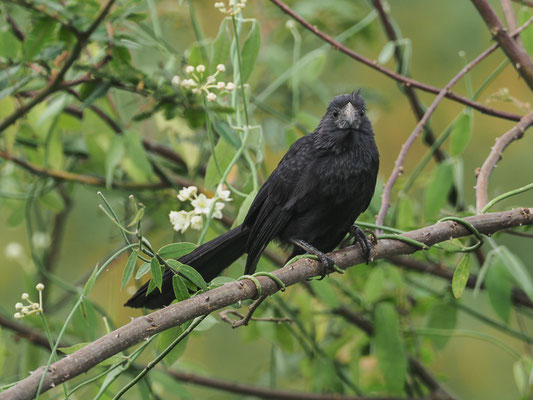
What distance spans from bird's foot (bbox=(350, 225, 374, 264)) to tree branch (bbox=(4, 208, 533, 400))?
0.08ft

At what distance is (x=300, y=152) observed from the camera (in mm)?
2748

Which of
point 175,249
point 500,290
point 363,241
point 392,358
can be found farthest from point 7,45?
point 500,290

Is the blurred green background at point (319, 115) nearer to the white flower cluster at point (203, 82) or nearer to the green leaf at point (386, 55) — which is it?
the green leaf at point (386, 55)

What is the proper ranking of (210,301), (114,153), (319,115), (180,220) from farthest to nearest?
(319,115) < (114,153) < (180,220) < (210,301)

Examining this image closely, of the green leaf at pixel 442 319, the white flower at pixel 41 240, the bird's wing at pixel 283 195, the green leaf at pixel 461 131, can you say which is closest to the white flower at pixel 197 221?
the bird's wing at pixel 283 195

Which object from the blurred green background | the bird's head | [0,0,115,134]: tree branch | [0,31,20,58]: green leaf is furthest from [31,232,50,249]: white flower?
the bird's head

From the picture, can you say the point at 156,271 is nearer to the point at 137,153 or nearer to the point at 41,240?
the point at 137,153

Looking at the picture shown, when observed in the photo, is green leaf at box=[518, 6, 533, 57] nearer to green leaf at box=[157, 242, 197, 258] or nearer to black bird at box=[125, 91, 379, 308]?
black bird at box=[125, 91, 379, 308]

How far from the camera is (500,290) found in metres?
2.76

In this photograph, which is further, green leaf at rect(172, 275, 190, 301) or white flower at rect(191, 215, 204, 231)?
white flower at rect(191, 215, 204, 231)

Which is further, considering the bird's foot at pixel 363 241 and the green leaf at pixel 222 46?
the green leaf at pixel 222 46

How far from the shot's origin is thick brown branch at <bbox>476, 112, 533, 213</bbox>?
2285 millimetres

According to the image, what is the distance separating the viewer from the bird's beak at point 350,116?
277 centimetres

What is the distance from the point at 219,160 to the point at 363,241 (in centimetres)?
59
